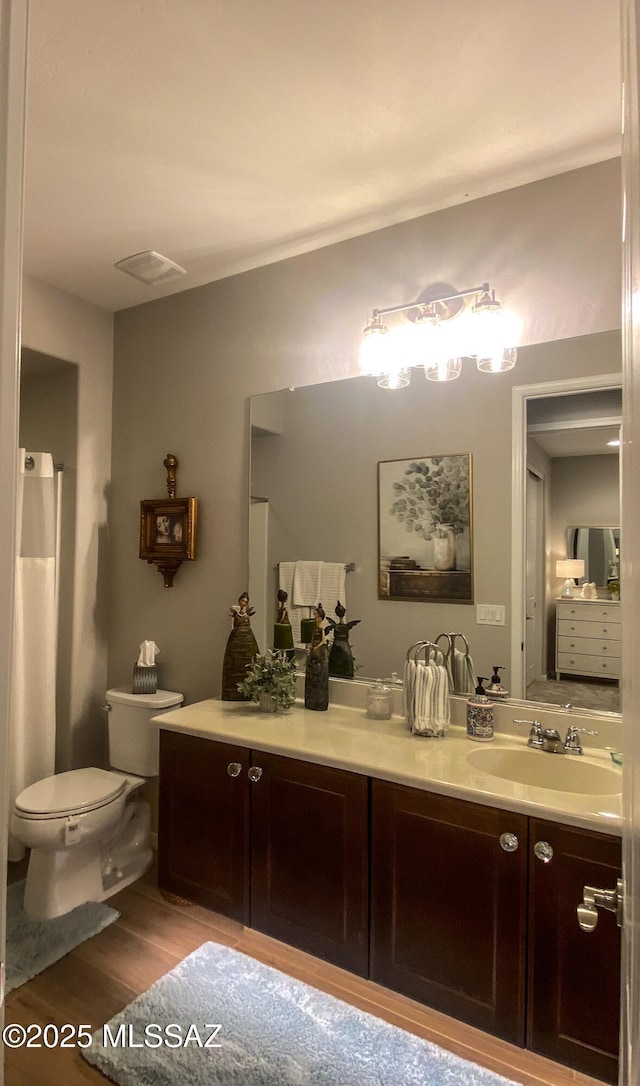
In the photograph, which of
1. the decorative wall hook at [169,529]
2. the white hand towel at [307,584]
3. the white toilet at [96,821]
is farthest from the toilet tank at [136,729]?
the white hand towel at [307,584]

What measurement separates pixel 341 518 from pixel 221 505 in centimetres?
61

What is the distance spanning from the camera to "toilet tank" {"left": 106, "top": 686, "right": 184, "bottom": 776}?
2520 millimetres

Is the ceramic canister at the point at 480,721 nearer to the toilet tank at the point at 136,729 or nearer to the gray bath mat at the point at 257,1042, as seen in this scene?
the gray bath mat at the point at 257,1042

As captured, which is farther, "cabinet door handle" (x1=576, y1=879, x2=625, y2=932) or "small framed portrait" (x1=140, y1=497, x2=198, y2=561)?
"small framed portrait" (x1=140, y1=497, x2=198, y2=561)

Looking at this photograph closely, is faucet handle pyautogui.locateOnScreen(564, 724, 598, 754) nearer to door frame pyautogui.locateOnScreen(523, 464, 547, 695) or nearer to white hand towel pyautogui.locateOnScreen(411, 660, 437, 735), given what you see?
door frame pyautogui.locateOnScreen(523, 464, 547, 695)

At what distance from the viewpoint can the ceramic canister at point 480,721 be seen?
183cm

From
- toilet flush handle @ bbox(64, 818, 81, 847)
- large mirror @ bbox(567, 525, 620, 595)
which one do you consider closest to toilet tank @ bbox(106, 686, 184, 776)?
toilet flush handle @ bbox(64, 818, 81, 847)

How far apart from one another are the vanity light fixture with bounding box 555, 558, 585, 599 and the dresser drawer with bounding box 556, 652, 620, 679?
0.62 ft

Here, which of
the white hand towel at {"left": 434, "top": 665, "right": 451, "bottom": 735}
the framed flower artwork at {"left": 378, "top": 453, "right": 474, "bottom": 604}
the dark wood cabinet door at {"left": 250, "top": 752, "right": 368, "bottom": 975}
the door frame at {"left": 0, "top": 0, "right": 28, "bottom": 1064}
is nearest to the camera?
the door frame at {"left": 0, "top": 0, "right": 28, "bottom": 1064}

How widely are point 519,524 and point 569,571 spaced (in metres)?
0.21

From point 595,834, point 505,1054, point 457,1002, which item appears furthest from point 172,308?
point 505,1054

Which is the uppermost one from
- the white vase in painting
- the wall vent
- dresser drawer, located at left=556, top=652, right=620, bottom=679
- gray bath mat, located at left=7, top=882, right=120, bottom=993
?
the wall vent

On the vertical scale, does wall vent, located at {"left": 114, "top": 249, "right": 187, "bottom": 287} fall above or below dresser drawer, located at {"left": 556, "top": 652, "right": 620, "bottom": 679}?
above

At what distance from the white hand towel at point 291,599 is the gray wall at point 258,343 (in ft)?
0.61
